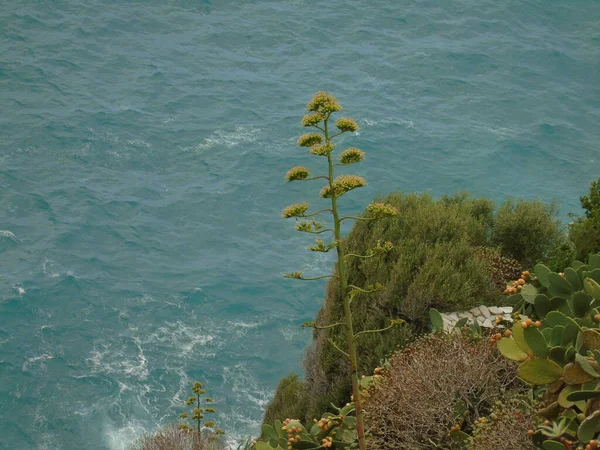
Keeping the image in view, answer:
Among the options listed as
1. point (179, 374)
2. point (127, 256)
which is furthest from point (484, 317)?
point (127, 256)

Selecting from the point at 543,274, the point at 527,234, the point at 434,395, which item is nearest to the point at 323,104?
the point at 543,274

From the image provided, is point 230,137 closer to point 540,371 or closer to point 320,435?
point 320,435

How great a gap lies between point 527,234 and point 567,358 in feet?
41.3

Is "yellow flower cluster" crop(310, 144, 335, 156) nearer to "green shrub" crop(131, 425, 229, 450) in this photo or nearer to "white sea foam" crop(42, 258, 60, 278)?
"green shrub" crop(131, 425, 229, 450)

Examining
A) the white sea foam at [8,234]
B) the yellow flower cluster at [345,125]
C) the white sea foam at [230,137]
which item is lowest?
the white sea foam at [8,234]

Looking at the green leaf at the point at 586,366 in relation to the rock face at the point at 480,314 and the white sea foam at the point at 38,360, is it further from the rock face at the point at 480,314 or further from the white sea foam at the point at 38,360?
the white sea foam at the point at 38,360

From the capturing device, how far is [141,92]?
48.8 metres

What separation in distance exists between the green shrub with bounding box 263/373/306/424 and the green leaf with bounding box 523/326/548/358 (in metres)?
10.0

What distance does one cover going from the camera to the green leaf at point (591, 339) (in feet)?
24.7

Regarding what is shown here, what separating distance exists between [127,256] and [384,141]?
16773mm

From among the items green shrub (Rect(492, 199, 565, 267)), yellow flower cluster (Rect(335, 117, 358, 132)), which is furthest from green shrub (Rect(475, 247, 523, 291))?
yellow flower cluster (Rect(335, 117, 358, 132))

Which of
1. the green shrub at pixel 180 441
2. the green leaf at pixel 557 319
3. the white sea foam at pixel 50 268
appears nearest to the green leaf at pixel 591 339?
the green leaf at pixel 557 319

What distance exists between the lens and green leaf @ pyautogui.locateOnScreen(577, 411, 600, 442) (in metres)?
6.99

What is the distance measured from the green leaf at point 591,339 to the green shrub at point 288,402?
10.2m
